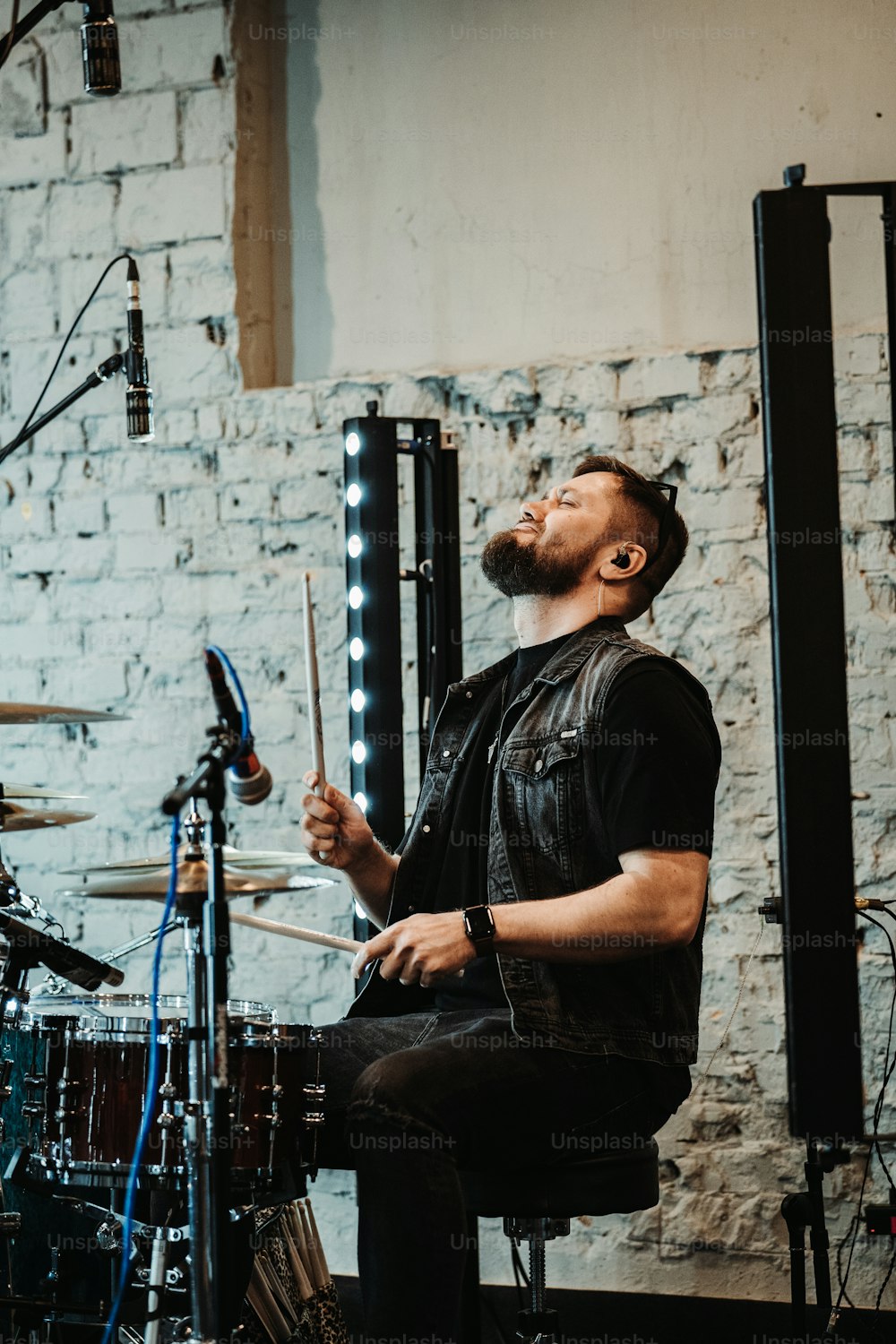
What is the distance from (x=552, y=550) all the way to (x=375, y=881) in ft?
2.03

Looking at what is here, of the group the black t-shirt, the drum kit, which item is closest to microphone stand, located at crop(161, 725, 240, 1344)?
the drum kit

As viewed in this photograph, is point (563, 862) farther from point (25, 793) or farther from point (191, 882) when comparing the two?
point (25, 793)

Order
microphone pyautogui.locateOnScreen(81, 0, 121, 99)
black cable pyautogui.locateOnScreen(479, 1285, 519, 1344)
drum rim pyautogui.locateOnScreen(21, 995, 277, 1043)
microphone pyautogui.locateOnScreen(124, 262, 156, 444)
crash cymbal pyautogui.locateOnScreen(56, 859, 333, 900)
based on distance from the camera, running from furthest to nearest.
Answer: black cable pyautogui.locateOnScreen(479, 1285, 519, 1344)
microphone pyautogui.locateOnScreen(124, 262, 156, 444)
microphone pyautogui.locateOnScreen(81, 0, 121, 99)
drum rim pyautogui.locateOnScreen(21, 995, 277, 1043)
crash cymbal pyautogui.locateOnScreen(56, 859, 333, 900)

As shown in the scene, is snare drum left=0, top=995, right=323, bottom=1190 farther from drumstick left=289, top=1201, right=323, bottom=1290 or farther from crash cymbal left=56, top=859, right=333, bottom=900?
drumstick left=289, top=1201, right=323, bottom=1290

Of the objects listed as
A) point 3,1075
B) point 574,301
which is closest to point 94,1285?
point 3,1075

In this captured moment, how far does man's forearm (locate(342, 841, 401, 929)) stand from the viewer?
2.33 m

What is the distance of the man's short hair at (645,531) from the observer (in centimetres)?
245

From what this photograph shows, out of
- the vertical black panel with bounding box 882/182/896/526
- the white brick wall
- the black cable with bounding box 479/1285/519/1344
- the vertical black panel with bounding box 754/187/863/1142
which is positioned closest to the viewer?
the vertical black panel with bounding box 754/187/863/1142

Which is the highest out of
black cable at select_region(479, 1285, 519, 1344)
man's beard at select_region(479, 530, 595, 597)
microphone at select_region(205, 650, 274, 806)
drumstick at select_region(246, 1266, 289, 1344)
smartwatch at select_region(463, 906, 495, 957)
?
man's beard at select_region(479, 530, 595, 597)

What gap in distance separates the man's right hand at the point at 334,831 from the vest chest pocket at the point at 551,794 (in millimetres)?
269

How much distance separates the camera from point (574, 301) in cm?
326

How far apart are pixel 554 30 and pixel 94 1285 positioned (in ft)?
9.23

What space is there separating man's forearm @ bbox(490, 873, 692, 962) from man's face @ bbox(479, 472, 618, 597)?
25.9 inches

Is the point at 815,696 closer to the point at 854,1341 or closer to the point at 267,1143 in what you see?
the point at 267,1143
